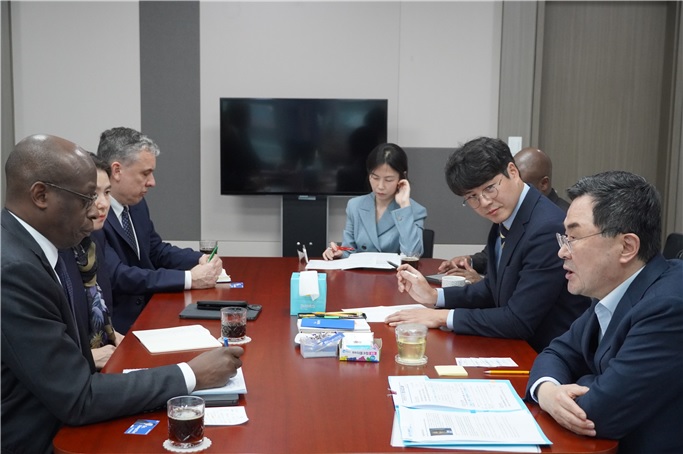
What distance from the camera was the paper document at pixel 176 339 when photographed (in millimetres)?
2346

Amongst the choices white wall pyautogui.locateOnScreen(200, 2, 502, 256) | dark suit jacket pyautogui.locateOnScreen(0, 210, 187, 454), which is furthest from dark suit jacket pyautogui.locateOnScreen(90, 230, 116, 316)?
white wall pyautogui.locateOnScreen(200, 2, 502, 256)

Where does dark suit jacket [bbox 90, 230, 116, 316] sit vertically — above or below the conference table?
above

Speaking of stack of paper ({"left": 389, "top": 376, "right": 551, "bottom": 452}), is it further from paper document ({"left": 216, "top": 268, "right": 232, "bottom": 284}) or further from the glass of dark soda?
paper document ({"left": 216, "top": 268, "right": 232, "bottom": 284})

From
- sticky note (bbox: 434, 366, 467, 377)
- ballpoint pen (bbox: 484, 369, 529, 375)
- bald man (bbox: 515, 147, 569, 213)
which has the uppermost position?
bald man (bbox: 515, 147, 569, 213)

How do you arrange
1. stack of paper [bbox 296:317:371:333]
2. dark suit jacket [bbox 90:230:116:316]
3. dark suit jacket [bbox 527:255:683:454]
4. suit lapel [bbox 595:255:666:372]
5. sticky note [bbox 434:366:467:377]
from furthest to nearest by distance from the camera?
dark suit jacket [bbox 90:230:116:316] < stack of paper [bbox 296:317:371:333] < sticky note [bbox 434:366:467:377] < suit lapel [bbox 595:255:666:372] < dark suit jacket [bbox 527:255:683:454]

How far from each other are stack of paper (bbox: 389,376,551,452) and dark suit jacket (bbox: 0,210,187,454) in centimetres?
57

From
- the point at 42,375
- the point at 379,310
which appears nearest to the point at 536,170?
the point at 379,310

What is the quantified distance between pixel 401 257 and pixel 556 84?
2.83 m

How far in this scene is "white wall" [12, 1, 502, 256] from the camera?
5.89 meters

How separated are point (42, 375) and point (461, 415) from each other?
98 cm

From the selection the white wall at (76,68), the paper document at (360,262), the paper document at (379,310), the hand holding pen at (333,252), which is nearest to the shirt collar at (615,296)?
the paper document at (379,310)

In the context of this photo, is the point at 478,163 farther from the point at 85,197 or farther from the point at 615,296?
the point at 85,197

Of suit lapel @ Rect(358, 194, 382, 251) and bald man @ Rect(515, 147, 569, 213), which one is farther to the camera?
suit lapel @ Rect(358, 194, 382, 251)

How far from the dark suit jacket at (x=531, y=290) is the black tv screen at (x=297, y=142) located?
3187 mm
